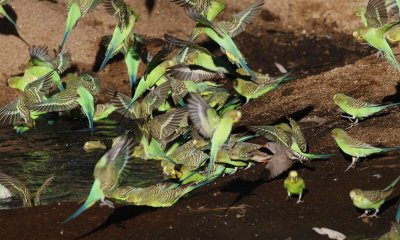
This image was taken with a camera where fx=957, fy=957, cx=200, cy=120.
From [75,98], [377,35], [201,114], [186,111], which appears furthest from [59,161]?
[377,35]

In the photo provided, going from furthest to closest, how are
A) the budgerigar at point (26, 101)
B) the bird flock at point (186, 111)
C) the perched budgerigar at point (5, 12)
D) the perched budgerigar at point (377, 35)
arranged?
the perched budgerigar at point (5, 12) → the budgerigar at point (26, 101) → the perched budgerigar at point (377, 35) → the bird flock at point (186, 111)

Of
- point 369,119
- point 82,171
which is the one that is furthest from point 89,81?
point 369,119

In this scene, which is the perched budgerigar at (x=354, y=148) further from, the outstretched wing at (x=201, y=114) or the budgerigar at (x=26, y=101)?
the budgerigar at (x=26, y=101)

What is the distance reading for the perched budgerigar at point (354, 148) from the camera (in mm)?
8734

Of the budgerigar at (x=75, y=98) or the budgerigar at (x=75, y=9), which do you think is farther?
the budgerigar at (x=75, y=9)

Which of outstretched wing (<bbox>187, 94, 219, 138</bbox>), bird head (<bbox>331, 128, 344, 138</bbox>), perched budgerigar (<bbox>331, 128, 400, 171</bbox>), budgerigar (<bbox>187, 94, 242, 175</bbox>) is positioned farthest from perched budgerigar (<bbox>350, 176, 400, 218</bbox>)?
outstretched wing (<bbox>187, 94, 219, 138</bbox>)

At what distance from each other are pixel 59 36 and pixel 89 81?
121 inches

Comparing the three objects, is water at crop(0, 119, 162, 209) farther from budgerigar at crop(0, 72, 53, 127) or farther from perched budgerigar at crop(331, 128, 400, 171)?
perched budgerigar at crop(331, 128, 400, 171)

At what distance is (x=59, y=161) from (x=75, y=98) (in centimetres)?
73

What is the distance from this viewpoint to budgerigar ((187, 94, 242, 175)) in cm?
850

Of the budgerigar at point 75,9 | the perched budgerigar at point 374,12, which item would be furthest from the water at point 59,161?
the perched budgerigar at point 374,12

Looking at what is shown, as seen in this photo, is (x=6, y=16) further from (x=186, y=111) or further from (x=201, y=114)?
(x=201, y=114)

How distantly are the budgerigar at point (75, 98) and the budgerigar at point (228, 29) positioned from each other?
1.52 meters

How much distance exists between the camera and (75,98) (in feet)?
34.8
